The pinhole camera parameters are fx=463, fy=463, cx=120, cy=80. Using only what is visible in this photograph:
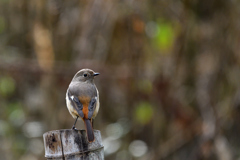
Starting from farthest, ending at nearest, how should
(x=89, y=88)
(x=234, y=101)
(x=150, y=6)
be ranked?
(x=150, y=6), (x=234, y=101), (x=89, y=88)

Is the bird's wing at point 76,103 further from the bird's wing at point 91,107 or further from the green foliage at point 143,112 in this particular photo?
the green foliage at point 143,112

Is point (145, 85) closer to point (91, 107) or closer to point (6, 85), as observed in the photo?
point (6, 85)

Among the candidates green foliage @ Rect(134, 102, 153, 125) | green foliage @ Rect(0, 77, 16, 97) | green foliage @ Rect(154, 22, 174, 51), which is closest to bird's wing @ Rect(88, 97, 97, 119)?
green foliage @ Rect(154, 22, 174, 51)

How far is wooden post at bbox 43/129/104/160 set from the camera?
10.2 ft

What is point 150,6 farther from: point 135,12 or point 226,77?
point 226,77

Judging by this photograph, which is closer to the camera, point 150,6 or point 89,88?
point 89,88

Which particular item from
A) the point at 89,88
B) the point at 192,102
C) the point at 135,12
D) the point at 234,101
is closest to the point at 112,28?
the point at 135,12

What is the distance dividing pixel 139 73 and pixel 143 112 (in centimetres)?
64

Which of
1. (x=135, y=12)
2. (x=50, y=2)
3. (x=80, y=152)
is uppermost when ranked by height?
(x=50, y=2)

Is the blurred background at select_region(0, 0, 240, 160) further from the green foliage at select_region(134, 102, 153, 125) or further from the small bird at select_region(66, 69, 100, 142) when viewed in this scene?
the small bird at select_region(66, 69, 100, 142)

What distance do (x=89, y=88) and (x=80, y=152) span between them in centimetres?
187

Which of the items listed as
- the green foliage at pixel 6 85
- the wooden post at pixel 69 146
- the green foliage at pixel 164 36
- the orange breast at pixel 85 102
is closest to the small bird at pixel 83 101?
the orange breast at pixel 85 102

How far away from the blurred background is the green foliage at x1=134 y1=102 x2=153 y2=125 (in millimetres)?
17

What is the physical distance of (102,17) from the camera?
7828 mm
